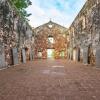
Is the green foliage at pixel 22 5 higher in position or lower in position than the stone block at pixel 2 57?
higher

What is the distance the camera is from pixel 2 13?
41.6 feet

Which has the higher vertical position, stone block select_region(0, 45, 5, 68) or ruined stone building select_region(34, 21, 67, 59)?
ruined stone building select_region(34, 21, 67, 59)

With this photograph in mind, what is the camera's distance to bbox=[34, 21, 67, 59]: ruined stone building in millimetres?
32625

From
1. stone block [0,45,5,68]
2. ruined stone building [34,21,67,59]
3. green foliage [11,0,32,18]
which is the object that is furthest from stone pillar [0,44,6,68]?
ruined stone building [34,21,67,59]

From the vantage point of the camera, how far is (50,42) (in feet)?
109

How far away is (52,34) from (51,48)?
251cm

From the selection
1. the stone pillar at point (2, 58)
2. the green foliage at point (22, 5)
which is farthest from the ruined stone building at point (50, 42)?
the stone pillar at point (2, 58)

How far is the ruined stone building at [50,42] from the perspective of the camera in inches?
1284

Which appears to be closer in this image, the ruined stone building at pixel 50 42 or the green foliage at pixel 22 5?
the green foliage at pixel 22 5

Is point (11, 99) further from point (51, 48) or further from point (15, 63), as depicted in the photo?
point (51, 48)

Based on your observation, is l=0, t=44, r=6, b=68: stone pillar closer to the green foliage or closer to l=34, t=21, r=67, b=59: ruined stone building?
the green foliage

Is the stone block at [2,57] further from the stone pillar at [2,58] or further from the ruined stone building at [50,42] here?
the ruined stone building at [50,42]

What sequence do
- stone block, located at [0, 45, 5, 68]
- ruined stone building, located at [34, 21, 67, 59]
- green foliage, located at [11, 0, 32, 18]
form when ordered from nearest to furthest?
1. stone block, located at [0, 45, 5, 68]
2. green foliage, located at [11, 0, 32, 18]
3. ruined stone building, located at [34, 21, 67, 59]

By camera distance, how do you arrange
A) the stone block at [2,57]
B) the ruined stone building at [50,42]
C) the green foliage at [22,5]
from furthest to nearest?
the ruined stone building at [50,42], the green foliage at [22,5], the stone block at [2,57]
